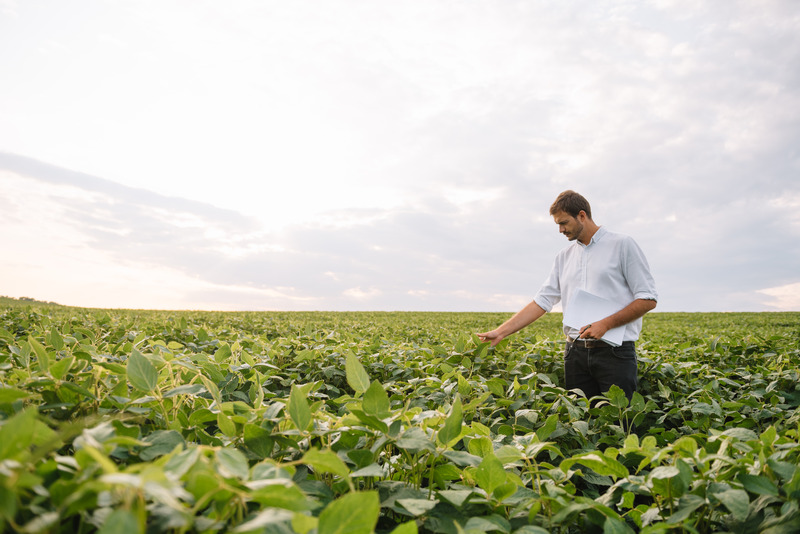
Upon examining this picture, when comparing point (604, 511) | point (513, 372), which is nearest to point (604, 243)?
point (513, 372)

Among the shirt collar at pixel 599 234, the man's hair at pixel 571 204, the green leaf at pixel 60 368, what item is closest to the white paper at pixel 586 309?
the shirt collar at pixel 599 234

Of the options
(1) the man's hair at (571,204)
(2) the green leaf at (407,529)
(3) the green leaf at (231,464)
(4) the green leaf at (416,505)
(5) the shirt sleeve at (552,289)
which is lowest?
(4) the green leaf at (416,505)

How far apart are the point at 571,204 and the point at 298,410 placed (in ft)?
13.4

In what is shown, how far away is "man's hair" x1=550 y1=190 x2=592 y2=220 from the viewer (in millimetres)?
4684

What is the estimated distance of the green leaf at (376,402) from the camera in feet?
4.20

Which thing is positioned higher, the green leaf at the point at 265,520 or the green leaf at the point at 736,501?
the green leaf at the point at 265,520

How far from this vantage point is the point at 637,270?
14.6 ft

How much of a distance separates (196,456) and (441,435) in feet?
2.20

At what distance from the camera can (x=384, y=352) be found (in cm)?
423

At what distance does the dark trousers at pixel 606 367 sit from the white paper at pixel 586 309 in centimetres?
23

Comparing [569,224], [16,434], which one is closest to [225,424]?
[16,434]

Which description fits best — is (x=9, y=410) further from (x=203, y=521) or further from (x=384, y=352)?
(x=384, y=352)

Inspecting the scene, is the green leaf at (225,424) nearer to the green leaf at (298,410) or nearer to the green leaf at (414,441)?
the green leaf at (298,410)

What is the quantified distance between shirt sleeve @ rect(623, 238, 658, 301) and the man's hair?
1.72 feet
